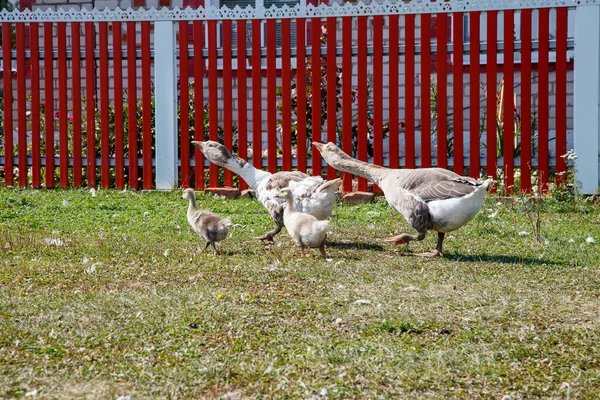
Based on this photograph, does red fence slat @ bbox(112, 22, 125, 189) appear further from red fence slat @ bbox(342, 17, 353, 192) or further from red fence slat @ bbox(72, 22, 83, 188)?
red fence slat @ bbox(342, 17, 353, 192)

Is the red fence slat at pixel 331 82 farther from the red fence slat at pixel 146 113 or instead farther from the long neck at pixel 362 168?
the long neck at pixel 362 168

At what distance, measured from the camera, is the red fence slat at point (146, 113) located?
11602mm

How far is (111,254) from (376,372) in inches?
141

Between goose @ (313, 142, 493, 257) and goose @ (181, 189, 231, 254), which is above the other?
goose @ (313, 142, 493, 257)

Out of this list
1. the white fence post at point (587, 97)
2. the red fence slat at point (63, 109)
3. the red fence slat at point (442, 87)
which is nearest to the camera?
the white fence post at point (587, 97)

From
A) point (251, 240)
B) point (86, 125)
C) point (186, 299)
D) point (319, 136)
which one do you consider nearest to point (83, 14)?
point (86, 125)

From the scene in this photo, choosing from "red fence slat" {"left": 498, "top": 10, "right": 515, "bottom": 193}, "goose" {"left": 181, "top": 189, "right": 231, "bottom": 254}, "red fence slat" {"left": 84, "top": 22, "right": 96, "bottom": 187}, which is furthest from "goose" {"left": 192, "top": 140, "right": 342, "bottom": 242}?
"red fence slat" {"left": 84, "top": 22, "right": 96, "bottom": 187}

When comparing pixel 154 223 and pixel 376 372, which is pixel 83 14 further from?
pixel 376 372

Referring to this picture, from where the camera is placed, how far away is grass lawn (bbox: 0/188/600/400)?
4.07 metres

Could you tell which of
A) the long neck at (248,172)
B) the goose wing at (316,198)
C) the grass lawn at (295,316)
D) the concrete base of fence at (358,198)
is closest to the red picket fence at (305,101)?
the concrete base of fence at (358,198)

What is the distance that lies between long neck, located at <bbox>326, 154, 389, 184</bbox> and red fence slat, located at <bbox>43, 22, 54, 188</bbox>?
5201mm

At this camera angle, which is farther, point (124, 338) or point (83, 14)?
point (83, 14)

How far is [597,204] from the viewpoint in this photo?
10328 mm

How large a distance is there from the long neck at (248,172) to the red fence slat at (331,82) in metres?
2.51
